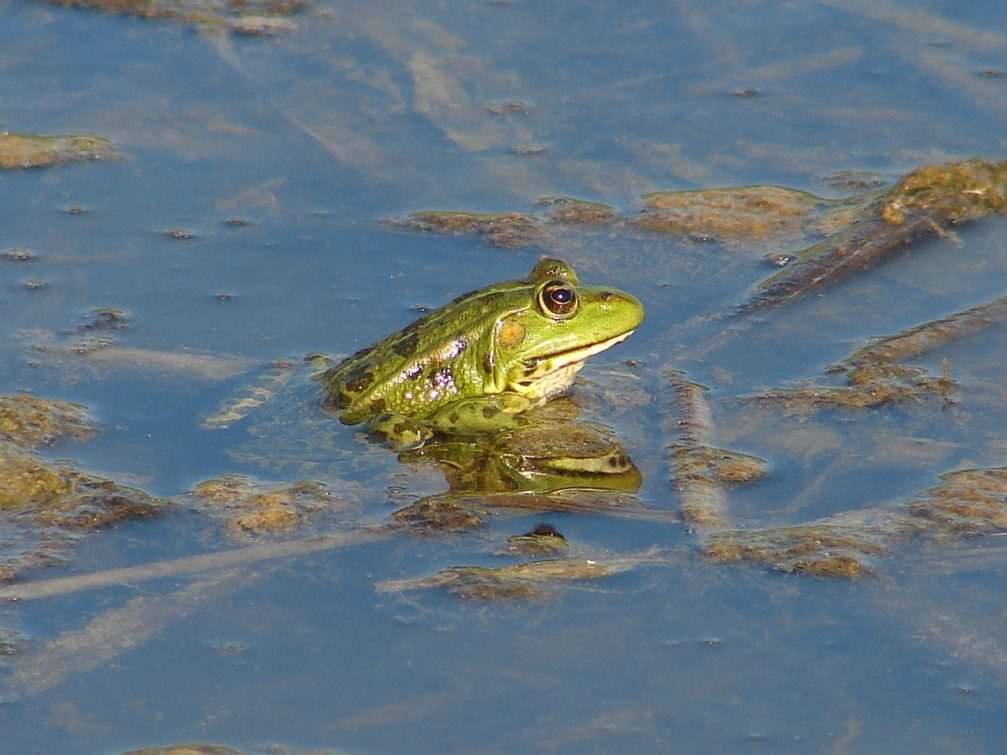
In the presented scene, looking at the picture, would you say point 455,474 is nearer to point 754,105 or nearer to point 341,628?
point 341,628

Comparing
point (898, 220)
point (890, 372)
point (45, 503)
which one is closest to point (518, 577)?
point (45, 503)

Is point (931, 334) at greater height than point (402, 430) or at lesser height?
greater

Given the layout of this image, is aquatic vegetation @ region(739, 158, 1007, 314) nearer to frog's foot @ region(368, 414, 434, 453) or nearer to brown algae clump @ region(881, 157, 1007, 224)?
brown algae clump @ region(881, 157, 1007, 224)

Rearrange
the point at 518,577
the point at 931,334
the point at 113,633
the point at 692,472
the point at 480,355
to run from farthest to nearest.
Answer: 1. the point at 931,334
2. the point at 480,355
3. the point at 692,472
4. the point at 518,577
5. the point at 113,633

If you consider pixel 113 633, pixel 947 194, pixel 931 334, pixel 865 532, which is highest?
pixel 947 194

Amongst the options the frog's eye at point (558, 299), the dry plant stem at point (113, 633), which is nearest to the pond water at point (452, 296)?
the dry plant stem at point (113, 633)

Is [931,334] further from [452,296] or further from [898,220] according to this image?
[452,296]

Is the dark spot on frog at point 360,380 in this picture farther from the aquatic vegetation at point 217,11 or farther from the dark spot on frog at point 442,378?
the aquatic vegetation at point 217,11
